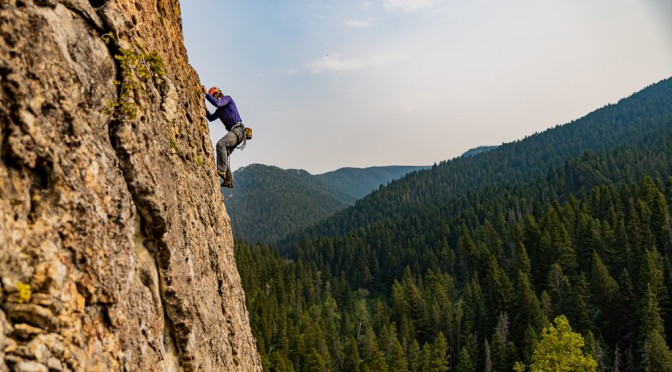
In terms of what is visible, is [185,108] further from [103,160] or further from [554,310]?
[554,310]

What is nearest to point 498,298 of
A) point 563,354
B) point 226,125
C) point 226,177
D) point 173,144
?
point 563,354

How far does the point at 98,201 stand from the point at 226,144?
7.39 meters

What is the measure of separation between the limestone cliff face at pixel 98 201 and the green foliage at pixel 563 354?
106ft

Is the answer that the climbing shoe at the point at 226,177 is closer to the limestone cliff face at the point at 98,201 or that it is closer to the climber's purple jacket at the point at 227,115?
the climber's purple jacket at the point at 227,115

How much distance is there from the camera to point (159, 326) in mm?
7457

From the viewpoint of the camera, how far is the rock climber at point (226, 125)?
1324cm

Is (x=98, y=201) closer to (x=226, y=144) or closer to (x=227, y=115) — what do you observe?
(x=226, y=144)

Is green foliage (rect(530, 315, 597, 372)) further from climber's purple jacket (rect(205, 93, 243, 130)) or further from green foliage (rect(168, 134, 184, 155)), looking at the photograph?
green foliage (rect(168, 134, 184, 155))

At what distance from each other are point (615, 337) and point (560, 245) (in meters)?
19.3

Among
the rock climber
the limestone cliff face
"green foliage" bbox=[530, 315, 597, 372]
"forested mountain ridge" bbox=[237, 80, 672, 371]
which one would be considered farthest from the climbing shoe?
"forested mountain ridge" bbox=[237, 80, 672, 371]

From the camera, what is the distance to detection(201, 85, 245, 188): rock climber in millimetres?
13242

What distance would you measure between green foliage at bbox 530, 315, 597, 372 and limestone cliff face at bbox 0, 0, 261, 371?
32.4 meters

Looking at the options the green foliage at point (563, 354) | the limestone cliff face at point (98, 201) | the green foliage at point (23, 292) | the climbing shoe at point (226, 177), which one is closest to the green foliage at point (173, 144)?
the limestone cliff face at point (98, 201)

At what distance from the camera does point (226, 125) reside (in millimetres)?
13836
